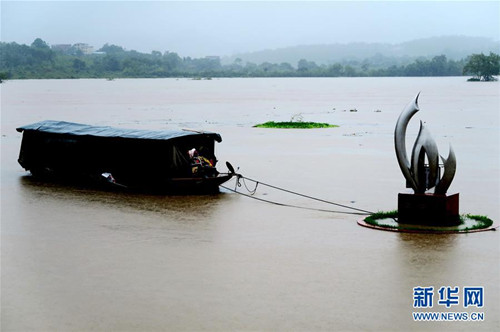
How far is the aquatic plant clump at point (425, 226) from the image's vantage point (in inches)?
752

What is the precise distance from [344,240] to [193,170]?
828 cm

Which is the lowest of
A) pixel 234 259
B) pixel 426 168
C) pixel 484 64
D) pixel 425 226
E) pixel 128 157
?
pixel 234 259

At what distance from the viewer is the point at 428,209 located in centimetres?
1942

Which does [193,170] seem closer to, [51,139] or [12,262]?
[51,139]

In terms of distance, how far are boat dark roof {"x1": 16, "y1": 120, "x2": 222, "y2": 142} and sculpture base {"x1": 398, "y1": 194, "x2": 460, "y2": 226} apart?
914 centimetres

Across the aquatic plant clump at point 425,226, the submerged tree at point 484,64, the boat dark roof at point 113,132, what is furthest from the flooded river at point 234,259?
the submerged tree at point 484,64

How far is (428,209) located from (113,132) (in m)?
13.0

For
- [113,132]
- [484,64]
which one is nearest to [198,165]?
[113,132]

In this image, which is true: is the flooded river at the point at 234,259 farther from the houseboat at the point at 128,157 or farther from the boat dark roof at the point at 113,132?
the boat dark roof at the point at 113,132

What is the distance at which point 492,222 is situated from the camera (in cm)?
2025

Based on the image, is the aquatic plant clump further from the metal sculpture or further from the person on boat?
the person on boat

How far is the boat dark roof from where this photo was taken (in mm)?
26344

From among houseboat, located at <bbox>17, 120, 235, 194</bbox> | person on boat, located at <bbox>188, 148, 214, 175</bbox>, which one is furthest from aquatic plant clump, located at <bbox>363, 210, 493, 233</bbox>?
person on boat, located at <bbox>188, 148, 214, 175</bbox>

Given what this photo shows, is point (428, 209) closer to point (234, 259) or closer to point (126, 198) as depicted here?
point (234, 259)
